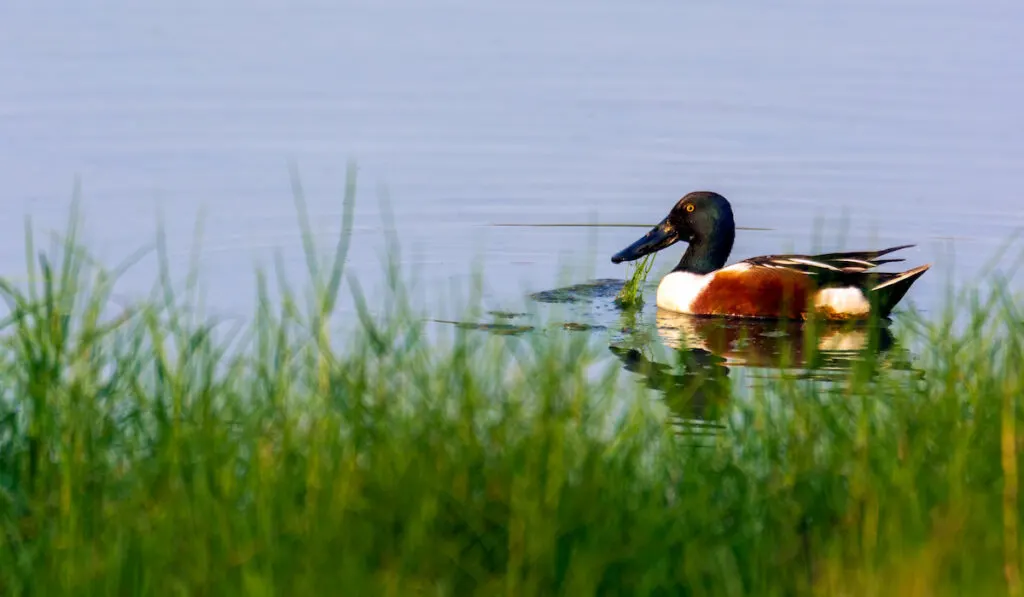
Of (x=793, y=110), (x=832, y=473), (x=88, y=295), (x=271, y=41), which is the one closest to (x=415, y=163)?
(x=793, y=110)

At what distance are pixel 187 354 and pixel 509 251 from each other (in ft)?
18.2

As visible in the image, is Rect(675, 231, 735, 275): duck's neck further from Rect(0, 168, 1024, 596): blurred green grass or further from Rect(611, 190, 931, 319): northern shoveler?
Rect(0, 168, 1024, 596): blurred green grass

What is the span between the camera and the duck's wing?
9.73 meters

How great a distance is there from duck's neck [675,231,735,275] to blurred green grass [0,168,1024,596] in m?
5.28

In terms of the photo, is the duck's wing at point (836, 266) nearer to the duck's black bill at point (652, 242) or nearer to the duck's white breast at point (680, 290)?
the duck's white breast at point (680, 290)

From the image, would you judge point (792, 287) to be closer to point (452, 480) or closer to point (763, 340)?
point (763, 340)

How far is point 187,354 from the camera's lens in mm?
5211

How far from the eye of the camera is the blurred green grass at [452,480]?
416cm

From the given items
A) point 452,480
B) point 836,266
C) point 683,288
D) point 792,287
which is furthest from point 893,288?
point 452,480

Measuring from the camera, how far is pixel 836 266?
32.1 feet

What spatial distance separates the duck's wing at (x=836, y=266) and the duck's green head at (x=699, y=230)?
2.88 feet

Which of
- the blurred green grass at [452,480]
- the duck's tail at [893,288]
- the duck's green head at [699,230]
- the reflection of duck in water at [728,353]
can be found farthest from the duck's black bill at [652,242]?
the blurred green grass at [452,480]

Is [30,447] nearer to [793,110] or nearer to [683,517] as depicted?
[683,517]

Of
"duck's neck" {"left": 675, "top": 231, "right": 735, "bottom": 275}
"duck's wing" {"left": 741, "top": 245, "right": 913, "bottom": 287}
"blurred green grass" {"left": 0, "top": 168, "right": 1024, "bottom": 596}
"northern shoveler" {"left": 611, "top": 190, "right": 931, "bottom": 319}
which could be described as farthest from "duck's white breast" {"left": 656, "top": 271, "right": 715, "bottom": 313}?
"blurred green grass" {"left": 0, "top": 168, "right": 1024, "bottom": 596}
